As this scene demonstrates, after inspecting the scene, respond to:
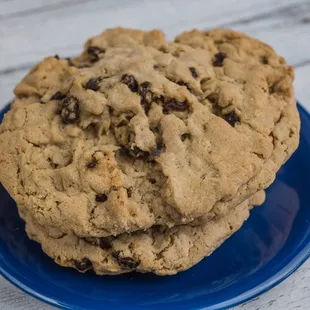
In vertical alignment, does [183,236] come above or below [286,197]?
above

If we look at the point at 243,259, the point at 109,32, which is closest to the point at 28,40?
the point at 109,32

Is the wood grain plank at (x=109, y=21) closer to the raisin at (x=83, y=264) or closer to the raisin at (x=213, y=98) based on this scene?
the raisin at (x=213, y=98)

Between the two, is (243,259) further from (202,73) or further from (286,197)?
(202,73)

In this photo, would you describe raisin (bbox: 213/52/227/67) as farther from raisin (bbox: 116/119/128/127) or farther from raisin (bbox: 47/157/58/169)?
raisin (bbox: 47/157/58/169)

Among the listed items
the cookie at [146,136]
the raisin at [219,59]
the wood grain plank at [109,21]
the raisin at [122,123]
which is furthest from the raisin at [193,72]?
the wood grain plank at [109,21]

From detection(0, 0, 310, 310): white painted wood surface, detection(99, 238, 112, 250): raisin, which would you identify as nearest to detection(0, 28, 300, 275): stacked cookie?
detection(99, 238, 112, 250): raisin

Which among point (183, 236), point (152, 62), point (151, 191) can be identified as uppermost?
point (152, 62)
